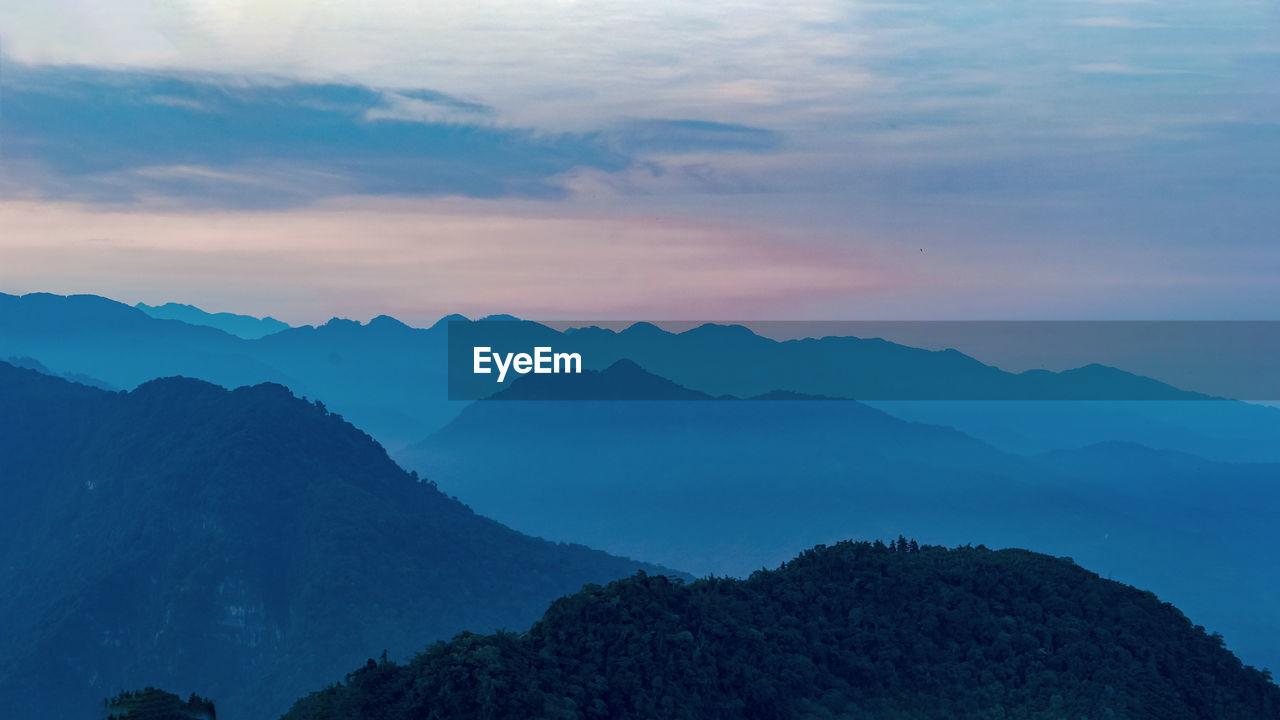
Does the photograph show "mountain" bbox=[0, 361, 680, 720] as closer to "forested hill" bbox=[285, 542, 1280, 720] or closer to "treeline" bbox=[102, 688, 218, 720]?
"forested hill" bbox=[285, 542, 1280, 720]

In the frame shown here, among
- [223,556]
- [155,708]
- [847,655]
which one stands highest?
[155,708]

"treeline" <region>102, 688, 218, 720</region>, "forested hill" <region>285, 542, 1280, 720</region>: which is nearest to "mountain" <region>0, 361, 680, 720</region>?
"forested hill" <region>285, 542, 1280, 720</region>

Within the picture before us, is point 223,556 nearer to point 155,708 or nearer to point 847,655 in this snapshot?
point 847,655

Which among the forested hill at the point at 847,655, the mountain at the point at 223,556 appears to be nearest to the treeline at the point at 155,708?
the forested hill at the point at 847,655

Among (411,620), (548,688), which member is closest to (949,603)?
(548,688)

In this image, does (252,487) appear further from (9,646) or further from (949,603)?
(949,603)

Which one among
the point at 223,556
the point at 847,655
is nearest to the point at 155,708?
the point at 847,655
